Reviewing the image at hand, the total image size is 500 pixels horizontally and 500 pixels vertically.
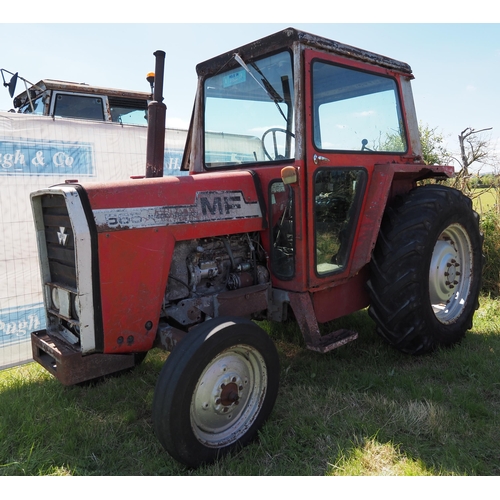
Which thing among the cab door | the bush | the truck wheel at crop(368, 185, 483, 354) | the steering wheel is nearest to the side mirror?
the cab door

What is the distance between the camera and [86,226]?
222 centimetres

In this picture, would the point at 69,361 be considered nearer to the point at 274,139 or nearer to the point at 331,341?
the point at 331,341

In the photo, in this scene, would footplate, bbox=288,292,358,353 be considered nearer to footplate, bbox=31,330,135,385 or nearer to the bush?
footplate, bbox=31,330,135,385

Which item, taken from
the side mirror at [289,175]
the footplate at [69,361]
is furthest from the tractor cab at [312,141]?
the footplate at [69,361]

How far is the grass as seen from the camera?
2.26 meters

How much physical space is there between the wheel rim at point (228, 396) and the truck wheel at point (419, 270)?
1.18 meters

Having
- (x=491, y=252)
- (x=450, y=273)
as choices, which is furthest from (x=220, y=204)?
(x=491, y=252)

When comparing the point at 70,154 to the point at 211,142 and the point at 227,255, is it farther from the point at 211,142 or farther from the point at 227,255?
the point at 227,255

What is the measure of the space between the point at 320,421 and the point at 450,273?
180 cm

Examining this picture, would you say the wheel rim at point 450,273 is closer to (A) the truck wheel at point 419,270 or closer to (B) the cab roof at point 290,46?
(A) the truck wheel at point 419,270

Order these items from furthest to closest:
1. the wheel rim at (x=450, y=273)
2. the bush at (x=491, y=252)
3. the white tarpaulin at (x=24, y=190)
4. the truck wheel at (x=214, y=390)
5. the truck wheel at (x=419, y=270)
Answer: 1. the bush at (x=491, y=252)
2. the white tarpaulin at (x=24, y=190)
3. the wheel rim at (x=450, y=273)
4. the truck wheel at (x=419, y=270)
5. the truck wheel at (x=214, y=390)

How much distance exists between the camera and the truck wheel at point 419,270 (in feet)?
10.2

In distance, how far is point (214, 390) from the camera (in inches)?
91.8

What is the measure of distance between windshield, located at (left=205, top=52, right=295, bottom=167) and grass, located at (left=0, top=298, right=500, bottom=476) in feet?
5.45
